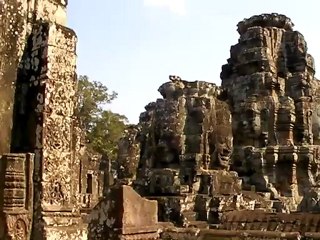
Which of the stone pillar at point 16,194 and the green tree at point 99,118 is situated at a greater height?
the green tree at point 99,118

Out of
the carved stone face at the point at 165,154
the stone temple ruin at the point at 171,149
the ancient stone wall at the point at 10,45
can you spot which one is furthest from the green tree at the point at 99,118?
the ancient stone wall at the point at 10,45

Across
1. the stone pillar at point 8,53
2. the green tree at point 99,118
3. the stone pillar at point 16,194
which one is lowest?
the stone pillar at point 16,194

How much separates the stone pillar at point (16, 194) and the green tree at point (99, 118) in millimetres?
30146

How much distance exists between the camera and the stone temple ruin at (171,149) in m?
5.06

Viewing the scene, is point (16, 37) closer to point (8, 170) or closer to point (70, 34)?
point (70, 34)

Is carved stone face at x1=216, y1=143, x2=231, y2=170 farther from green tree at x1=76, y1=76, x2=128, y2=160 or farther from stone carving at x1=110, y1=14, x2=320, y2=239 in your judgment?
green tree at x1=76, y1=76, x2=128, y2=160

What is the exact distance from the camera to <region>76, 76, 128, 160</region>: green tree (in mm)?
35344

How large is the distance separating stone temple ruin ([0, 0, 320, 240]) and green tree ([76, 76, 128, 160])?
10948mm

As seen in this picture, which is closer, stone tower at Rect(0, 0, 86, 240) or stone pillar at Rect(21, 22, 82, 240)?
stone tower at Rect(0, 0, 86, 240)

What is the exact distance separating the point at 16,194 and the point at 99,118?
31965 millimetres

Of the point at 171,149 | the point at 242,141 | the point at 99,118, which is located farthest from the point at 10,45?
the point at 99,118

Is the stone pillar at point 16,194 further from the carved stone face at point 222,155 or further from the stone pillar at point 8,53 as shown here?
the carved stone face at point 222,155

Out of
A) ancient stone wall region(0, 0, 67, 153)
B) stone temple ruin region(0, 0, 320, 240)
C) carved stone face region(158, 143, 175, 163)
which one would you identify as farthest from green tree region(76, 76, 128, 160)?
ancient stone wall region(0, 0, 67, 153)

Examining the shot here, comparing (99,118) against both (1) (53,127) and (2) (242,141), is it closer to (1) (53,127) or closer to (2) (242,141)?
(2) (242,141)
